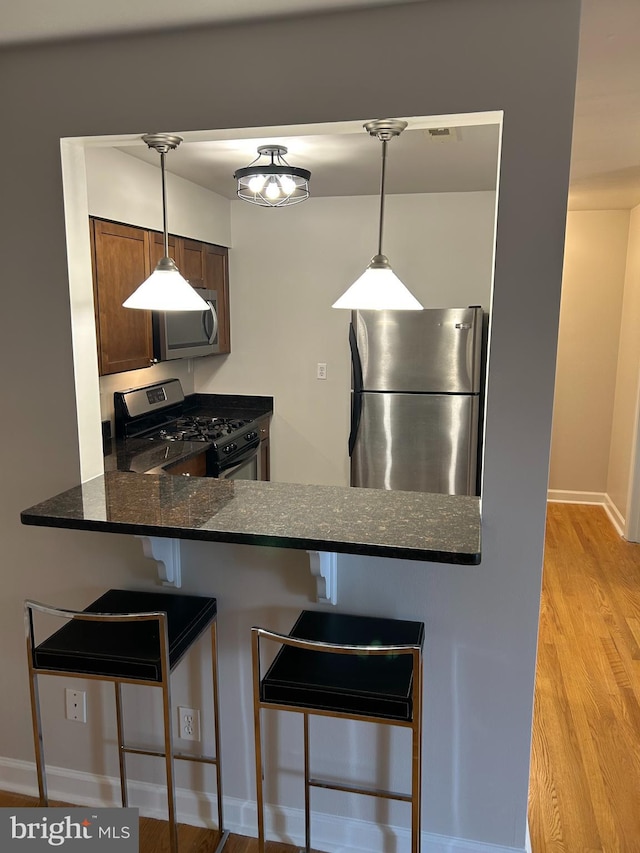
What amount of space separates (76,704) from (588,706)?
2.09 m

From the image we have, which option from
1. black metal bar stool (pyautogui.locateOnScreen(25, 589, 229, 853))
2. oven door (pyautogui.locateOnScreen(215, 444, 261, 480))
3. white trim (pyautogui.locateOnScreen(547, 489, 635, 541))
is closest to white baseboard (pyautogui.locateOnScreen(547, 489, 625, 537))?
white trim (pyautogui.locateOnScreen(547, 489, 635, 541))

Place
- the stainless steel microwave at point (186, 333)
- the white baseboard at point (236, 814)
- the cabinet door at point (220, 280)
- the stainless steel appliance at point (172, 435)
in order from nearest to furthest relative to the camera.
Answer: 1. the white baseboard at point (236, 814)
2. the stainless steel appliance at point (172, 435)
3. the stainless steel microwave at point (186, 333)
4. the cabinet door at point (220, 280)

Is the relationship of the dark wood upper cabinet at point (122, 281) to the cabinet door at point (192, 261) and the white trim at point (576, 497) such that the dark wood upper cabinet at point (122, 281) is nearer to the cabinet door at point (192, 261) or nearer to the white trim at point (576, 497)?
the cabinet door at point (192, 261)

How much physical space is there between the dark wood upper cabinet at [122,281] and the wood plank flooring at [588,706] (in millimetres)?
2455

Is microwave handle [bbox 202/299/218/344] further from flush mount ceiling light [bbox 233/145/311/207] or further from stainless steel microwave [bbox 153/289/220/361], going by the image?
flush mount ceiling light [bbox 233/145/311/207]

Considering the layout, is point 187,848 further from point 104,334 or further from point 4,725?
point 104,334

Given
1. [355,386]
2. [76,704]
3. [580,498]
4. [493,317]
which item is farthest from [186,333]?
[580,498]

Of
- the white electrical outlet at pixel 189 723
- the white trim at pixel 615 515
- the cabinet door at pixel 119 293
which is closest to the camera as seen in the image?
the white electrical outlet at pixel 189 723

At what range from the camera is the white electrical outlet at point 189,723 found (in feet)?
7.01

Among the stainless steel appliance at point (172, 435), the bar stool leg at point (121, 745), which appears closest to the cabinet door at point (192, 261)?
the stainless steel appliance at point (172, 435)

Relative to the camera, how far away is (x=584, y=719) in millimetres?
2766

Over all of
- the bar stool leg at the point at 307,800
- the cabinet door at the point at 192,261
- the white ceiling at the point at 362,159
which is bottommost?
the bar stool leg at the point at 307,800

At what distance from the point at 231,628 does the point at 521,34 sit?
181 cm

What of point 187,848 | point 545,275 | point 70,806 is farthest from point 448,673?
point 70,806
